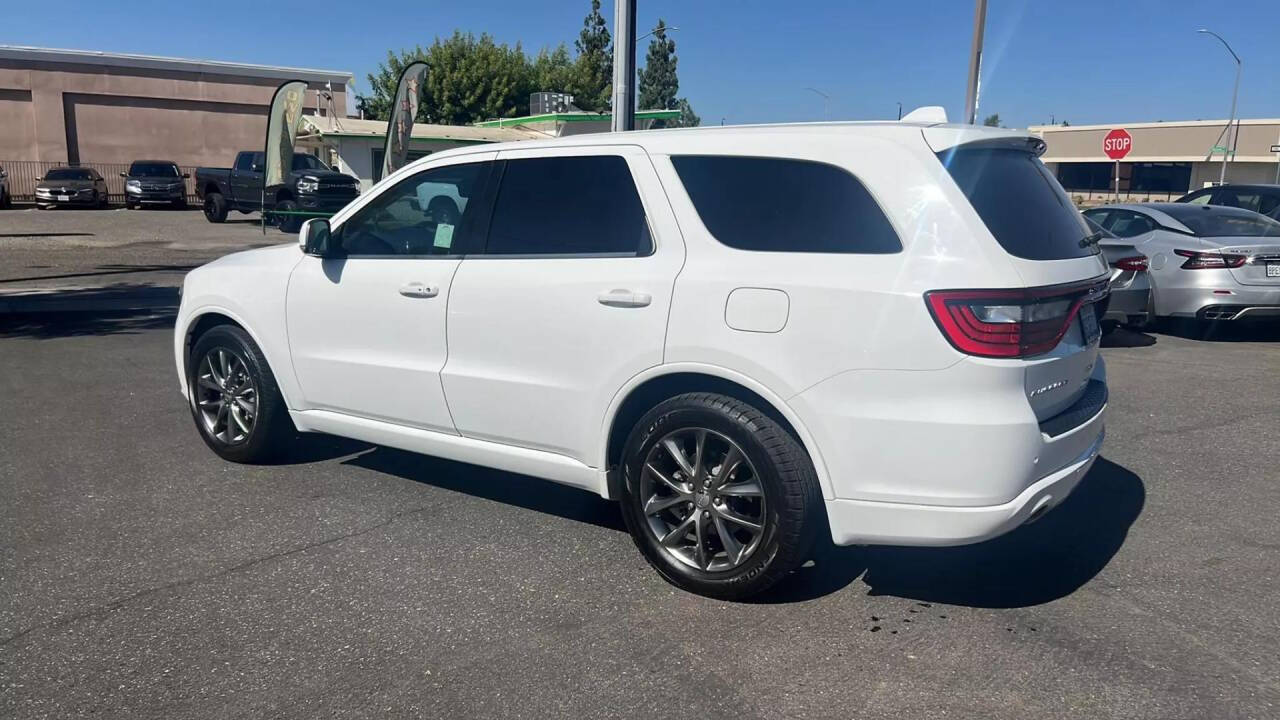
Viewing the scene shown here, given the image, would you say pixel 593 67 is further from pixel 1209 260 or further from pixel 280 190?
pixel 1209 260

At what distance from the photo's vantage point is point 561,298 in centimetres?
422

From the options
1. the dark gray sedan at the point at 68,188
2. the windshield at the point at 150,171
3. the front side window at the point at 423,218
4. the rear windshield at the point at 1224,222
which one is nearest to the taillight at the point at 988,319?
the front side window at the point at 423,218

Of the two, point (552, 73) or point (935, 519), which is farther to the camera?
point (552, 73)

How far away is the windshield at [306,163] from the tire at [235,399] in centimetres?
2145

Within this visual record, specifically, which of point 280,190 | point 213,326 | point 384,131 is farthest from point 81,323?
point 384,131

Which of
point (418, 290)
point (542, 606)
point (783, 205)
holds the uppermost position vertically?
point (783, 205)

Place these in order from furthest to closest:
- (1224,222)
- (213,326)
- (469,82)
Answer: (469,82), (1224,222), (213,326)

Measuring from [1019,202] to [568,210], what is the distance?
1865 millimetres

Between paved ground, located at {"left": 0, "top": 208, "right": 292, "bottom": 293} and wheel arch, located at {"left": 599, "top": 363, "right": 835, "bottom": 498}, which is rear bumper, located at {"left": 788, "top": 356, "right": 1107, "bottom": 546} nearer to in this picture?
wheel arch, located at {"left": 599, "top": 363, "right": 835, "bottom": 498}

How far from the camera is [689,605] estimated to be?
3.94 metres

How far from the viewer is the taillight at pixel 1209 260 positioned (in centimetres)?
983

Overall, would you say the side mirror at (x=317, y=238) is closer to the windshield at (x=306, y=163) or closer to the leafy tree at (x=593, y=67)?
the windshield at (x=306, y=163)

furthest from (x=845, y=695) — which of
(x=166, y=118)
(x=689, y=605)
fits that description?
(x=166, y=118)

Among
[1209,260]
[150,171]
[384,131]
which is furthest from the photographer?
[384,131]
